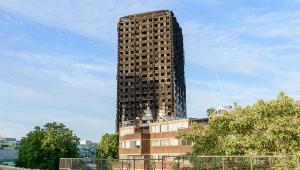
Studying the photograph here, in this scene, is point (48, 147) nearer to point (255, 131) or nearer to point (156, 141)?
point (156, 141)

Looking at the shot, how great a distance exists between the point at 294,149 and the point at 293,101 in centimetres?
468

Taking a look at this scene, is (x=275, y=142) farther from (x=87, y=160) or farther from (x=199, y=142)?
(x=87, y=160)

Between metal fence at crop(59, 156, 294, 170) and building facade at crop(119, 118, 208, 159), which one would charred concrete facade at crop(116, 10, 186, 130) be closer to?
building facade at crop(119, 118, 208, 159)

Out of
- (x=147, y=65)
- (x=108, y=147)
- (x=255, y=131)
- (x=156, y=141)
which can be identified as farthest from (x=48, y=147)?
(x=147, y=65)

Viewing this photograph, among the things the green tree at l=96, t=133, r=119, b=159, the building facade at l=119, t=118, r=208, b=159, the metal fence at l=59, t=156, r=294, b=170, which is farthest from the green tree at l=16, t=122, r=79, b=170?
the metal fence at l=59, t=156, r=294, b=170

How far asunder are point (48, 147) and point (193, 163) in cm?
5653

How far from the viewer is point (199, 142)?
41.2 metres

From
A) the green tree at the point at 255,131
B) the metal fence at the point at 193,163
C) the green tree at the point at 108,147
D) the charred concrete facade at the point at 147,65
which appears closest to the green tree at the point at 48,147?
the green tree at the point at 108,147

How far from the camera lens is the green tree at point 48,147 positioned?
83.8 meters

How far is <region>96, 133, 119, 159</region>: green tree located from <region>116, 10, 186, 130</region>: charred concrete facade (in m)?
49.6

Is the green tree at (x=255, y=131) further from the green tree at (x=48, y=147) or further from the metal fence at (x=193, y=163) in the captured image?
the green tree at (x=48, y=147)

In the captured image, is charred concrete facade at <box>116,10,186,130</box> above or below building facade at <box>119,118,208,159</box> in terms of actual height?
above

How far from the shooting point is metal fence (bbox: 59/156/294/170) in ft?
87.9

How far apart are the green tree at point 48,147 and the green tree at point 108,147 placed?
84.5ft
